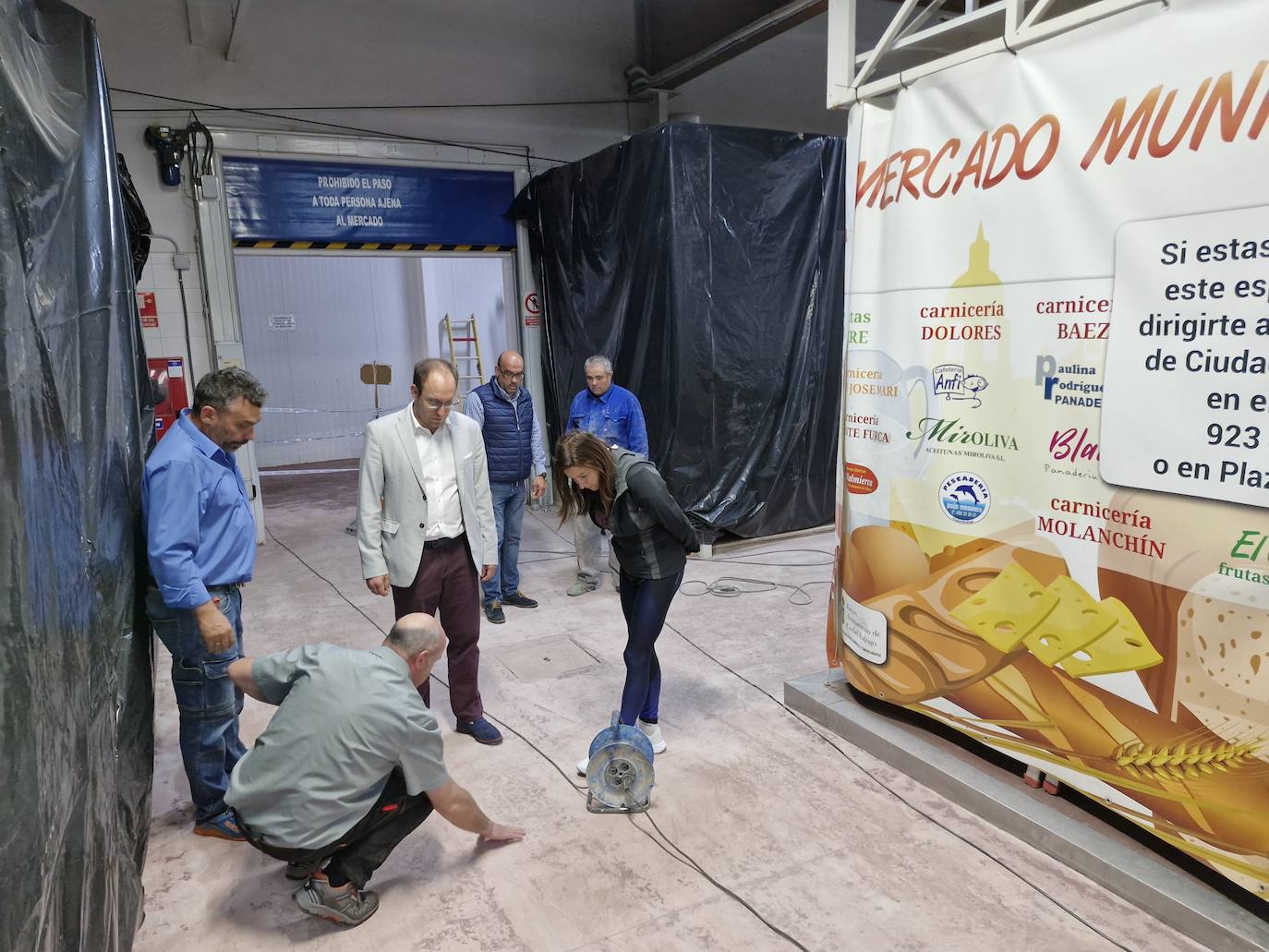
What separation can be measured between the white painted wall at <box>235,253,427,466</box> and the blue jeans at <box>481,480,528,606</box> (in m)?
6.49

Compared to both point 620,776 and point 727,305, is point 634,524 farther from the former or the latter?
point 727,305

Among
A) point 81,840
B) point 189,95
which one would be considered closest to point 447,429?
point 81,840

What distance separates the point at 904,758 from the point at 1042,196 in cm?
205

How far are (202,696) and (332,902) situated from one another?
82 cm

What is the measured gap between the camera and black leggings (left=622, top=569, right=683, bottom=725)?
317cm

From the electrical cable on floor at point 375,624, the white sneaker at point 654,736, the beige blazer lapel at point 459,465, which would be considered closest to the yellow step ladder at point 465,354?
the electrical cable on floor at point 375,624

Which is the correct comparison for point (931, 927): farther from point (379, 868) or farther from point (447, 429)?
point (447, 429)

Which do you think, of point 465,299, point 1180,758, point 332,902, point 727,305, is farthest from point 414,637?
point 465,299

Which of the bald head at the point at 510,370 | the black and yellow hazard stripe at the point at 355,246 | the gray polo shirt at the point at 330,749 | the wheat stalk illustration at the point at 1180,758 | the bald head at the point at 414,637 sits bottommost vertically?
the wheat stalk illustration at the point at 1180,758

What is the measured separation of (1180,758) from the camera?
242 cm

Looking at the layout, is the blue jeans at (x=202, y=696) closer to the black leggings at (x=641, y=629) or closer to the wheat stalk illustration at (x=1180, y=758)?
the black leggings at (x=641, y=629)

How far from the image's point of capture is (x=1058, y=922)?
2.38 metres

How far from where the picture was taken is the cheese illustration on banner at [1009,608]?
109 inches

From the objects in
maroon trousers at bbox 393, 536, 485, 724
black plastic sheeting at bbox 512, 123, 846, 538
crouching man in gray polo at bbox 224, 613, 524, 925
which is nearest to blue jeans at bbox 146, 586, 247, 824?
crouching man in gray polo at bbox 224, 613, 524, 925
